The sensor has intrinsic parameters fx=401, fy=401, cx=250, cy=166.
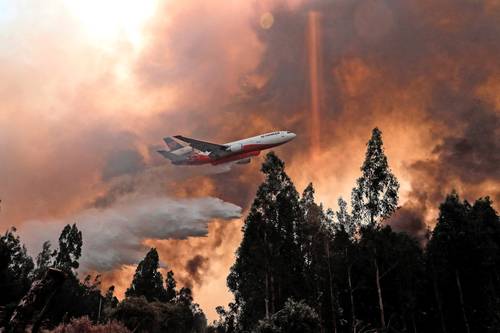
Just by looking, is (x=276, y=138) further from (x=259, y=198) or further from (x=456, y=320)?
(x=456, y=320)

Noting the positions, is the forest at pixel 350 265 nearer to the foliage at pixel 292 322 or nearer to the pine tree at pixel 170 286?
the foliage at pixel 292 322

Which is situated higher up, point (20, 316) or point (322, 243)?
point (322, 243)

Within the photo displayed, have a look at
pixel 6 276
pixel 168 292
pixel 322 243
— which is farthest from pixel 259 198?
pixel 168 292

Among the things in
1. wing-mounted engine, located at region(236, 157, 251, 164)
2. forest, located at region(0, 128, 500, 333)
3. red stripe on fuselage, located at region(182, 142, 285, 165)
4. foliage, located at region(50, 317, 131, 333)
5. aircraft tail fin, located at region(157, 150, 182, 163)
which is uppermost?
aircraft tail fin, located at region(157, 150, 182, 163)

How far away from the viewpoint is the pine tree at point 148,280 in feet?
266

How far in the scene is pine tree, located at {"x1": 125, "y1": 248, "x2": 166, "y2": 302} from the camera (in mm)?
81037

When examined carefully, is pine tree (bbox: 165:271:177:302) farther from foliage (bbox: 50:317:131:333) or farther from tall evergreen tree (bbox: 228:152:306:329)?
foliage (bbox: 50:317:131:333)

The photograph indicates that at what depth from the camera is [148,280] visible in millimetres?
82875

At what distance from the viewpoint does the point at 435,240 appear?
153 feet

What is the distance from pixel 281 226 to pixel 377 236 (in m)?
10.0

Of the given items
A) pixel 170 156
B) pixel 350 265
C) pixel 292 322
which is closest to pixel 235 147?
pixel 170 156

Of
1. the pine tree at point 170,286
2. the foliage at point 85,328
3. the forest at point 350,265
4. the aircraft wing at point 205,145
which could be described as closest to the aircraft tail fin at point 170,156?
the aircraft wing at point 205,145

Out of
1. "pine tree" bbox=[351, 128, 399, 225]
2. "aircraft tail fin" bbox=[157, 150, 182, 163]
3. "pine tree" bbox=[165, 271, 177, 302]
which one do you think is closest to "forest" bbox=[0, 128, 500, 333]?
"pine tree" bbox=[351, 128, 399, 225]

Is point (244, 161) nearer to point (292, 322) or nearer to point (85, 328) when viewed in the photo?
point (292, 322)
